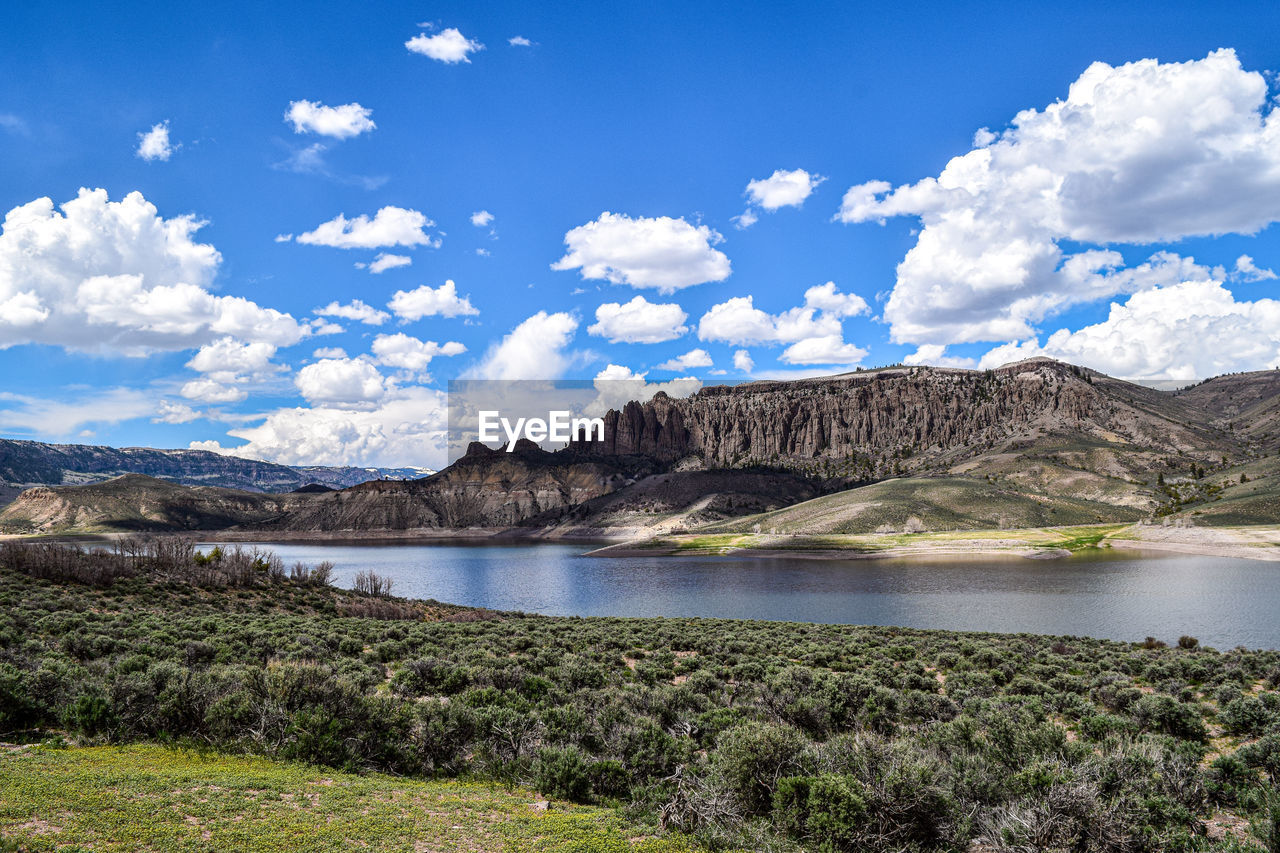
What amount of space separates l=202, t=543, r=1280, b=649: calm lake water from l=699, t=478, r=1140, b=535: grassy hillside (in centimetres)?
3144

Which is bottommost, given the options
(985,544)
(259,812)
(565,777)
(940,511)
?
(985,544)

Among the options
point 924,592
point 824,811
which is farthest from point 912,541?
point 824,811

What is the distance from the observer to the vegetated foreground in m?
7.58

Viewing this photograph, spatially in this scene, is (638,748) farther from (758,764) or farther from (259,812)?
(259,812)

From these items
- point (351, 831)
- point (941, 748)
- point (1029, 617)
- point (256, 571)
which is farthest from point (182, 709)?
point (1029, 617)

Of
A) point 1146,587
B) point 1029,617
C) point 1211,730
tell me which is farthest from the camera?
point 1146,587

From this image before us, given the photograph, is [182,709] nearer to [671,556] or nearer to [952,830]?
[952,830]

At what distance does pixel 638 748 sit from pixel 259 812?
543cm

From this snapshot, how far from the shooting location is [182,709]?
36.1 feet

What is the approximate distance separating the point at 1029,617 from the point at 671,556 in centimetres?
7959

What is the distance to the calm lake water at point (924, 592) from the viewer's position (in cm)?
4166

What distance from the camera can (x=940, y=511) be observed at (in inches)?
4946

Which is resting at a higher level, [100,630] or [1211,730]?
[100,630]

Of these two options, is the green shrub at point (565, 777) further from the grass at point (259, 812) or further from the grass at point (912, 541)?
the grass at point (912, 541)
